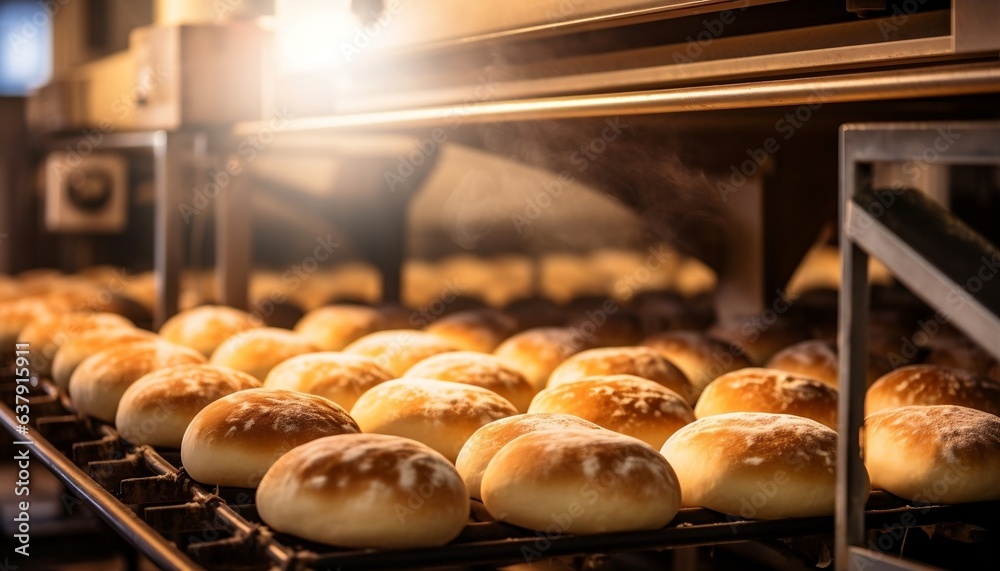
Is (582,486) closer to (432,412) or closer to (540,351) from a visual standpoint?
(432,412)

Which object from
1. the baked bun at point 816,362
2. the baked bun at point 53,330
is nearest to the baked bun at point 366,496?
the baked bun at point 816,362

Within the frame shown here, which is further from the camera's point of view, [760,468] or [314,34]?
[314,34]

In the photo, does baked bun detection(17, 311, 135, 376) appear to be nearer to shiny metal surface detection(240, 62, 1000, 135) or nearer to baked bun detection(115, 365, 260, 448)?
baked bun detection(115, 365, 260, 448)

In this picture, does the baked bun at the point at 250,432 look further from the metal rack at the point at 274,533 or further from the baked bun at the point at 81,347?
the baked bun at the point at 81,347

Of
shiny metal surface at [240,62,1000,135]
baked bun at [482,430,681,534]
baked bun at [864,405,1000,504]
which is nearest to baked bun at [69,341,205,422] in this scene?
shiny metal surface at [240,62,1000,135]

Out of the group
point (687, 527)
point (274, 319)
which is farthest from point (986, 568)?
point (274, 319)

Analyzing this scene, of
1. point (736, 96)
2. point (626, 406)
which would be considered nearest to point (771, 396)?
point (626, 406)
